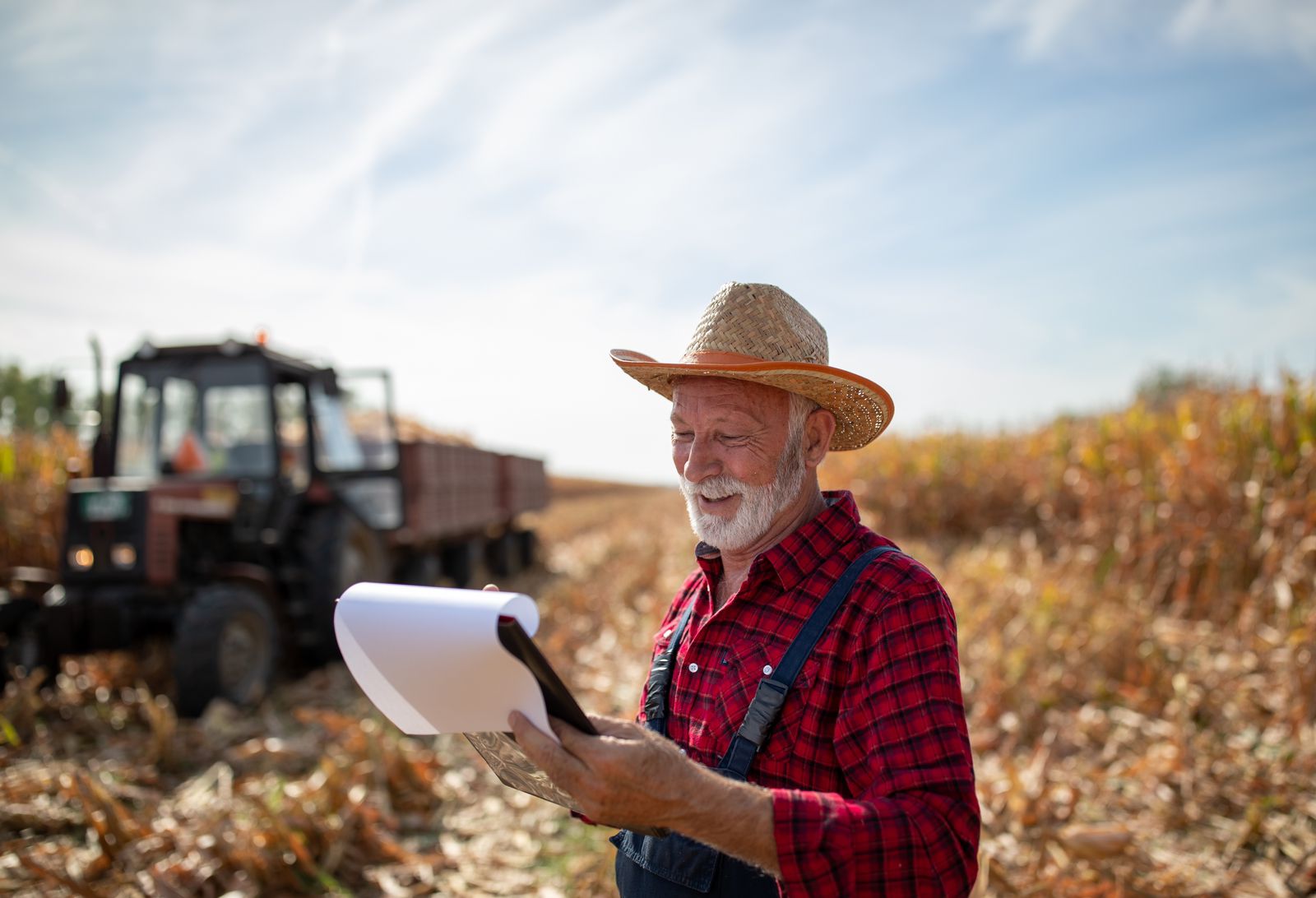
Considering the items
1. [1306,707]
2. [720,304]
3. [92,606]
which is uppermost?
[720,304]

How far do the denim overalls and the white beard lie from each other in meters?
0.27

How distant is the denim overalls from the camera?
1.75 meters

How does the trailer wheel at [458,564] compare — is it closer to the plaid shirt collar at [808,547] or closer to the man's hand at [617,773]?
the plaid shirt collar at [808,547]

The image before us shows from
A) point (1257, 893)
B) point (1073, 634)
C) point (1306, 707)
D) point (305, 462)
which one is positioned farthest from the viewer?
point (305, 462)

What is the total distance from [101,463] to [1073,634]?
7.75m

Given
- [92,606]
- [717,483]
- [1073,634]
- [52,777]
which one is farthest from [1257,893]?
[92,606]

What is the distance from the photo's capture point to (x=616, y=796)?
1423 mm

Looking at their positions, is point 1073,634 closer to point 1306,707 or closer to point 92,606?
point 1306,707

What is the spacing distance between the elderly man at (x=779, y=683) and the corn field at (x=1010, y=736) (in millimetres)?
1756

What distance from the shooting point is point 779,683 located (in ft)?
5.73

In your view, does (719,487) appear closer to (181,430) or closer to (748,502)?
(748,502)

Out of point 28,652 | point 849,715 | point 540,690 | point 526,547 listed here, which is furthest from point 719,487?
point 526,547

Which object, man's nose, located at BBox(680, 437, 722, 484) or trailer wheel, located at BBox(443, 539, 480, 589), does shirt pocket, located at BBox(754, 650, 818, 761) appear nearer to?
man's nose, located at BBox(680, 437, 722, 484)

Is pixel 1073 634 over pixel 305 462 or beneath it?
beneath
